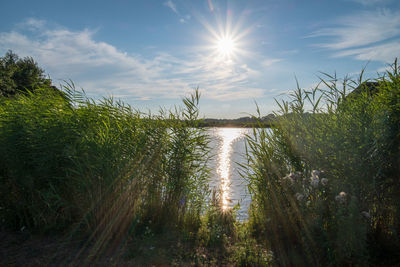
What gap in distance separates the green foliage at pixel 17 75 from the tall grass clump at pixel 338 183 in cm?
2327

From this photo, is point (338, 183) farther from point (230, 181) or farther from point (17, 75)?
point (17, 75)

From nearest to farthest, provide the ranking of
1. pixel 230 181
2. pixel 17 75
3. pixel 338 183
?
pixel 338 183 → pixel 230 181 → pixel 17 75

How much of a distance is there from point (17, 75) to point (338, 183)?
103 ft

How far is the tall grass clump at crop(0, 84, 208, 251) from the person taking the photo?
4.09 m

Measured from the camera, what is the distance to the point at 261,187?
14.8ft

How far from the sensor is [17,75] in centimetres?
2661

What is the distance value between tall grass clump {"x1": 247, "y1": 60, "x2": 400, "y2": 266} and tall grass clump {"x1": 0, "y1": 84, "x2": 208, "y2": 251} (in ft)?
4.75

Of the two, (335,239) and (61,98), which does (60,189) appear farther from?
(335,239)

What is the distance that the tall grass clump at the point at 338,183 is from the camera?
3139 millimetres

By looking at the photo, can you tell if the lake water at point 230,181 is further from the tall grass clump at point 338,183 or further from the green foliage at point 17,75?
the green foliage at point 17,75

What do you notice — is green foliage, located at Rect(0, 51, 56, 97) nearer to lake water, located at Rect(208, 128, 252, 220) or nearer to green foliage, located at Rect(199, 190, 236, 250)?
lake water, located at Rect(208, 128, 252, 220)

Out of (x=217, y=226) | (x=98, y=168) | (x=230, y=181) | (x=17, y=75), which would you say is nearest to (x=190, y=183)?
(x=217, y=226)

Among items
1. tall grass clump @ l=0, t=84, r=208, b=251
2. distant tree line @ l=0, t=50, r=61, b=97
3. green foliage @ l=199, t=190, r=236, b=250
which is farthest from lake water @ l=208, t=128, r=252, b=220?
distant tree line @ l=0, t=50, r=61, b=97

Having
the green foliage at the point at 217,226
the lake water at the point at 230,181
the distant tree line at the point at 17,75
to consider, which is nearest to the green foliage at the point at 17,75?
the distant tree line at the point at 17,75
